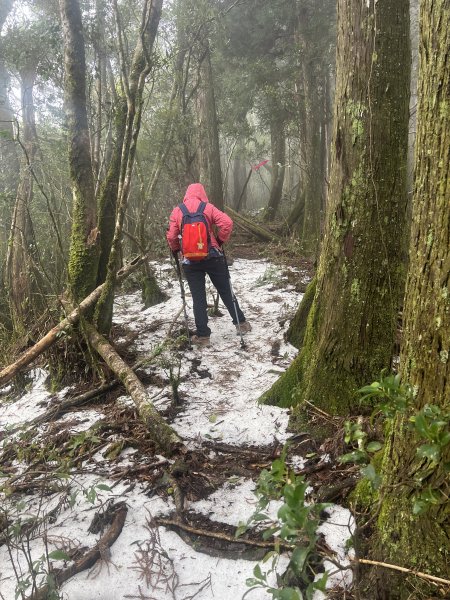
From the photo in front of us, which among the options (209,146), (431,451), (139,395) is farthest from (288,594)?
(209,146)

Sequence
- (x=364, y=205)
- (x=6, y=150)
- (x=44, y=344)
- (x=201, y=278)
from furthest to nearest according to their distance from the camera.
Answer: (x=6, y=150)
(x=201, y=278)
(x=44, y=344)
(x=364, y=205)

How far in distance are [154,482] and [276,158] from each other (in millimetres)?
13936

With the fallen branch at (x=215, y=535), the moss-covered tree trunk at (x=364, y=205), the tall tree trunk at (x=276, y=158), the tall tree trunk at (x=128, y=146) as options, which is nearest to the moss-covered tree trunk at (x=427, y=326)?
the fallen branch at (x=215, y=535)

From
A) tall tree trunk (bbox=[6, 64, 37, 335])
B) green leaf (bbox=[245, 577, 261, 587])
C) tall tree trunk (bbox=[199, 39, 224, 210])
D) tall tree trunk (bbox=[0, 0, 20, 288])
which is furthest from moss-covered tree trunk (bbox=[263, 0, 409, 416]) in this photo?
tall tree trunk (bbox=[199, 39, 224, 210])

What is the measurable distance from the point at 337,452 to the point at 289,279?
4978mm

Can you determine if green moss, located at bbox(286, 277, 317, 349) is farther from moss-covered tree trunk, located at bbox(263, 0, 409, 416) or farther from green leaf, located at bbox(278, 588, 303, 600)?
green leaf, located at bbox(278, 588, 303, 600)

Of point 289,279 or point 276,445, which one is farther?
point 289,279

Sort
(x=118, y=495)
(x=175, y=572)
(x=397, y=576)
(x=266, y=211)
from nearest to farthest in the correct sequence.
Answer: (x=397, y=576), (x=175, y=572), (x=118, y=495), (x=266, y=211)

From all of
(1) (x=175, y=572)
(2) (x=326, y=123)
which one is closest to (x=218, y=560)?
(1) (x=175, y=572)

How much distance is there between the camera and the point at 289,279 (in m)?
7.62

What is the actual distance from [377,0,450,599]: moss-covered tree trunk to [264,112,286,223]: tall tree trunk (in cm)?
1257

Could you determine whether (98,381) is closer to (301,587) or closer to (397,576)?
(301,587)

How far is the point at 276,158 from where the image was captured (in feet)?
49.6

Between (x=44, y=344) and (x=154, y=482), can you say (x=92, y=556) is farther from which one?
(x=44, y=344)
